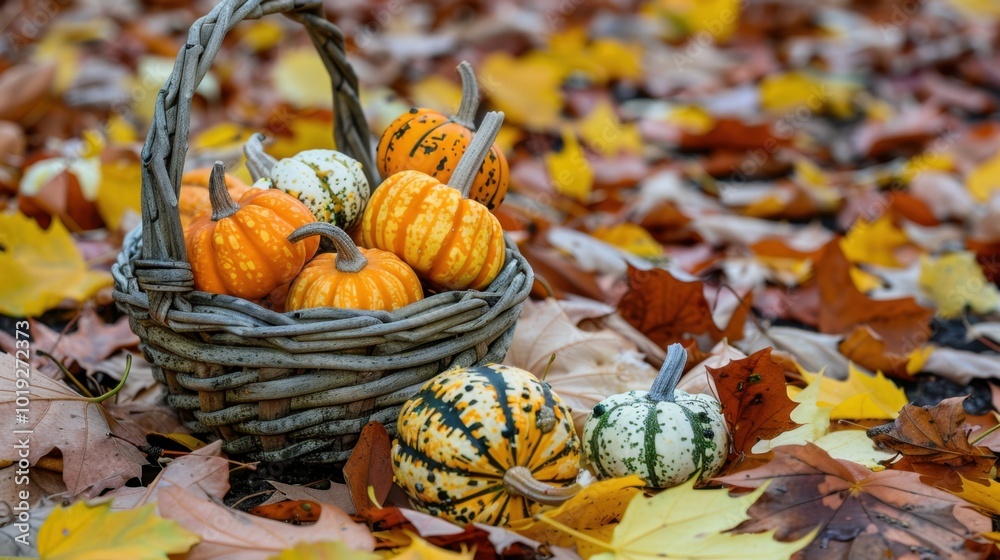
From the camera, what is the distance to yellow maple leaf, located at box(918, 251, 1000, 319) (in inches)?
106

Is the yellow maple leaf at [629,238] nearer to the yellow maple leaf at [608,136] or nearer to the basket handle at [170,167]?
the yellow maple leaf at [608,136]

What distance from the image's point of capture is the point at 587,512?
1.41m

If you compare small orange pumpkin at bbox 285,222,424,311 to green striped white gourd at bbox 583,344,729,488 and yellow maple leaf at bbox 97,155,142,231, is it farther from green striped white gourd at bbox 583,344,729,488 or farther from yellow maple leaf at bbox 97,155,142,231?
yellow maple leaf at bbox 97,155,142,231

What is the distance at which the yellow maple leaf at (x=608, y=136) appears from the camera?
157 inches

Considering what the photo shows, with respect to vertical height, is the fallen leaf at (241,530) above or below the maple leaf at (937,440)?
above

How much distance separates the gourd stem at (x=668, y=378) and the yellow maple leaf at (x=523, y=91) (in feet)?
8.61

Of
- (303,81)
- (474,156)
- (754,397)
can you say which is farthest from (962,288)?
(303,81)

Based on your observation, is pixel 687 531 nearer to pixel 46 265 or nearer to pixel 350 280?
pixel 350 280

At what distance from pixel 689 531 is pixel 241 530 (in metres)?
0.66

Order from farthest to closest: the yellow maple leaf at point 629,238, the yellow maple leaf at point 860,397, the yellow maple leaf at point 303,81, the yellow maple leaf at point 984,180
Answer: the yellow maple leaf at point 303,81 → the yellow maple leaf at point 984,180 → the yellow maple leaf at point 629,238 → the yellow maple leaf at point 860,397

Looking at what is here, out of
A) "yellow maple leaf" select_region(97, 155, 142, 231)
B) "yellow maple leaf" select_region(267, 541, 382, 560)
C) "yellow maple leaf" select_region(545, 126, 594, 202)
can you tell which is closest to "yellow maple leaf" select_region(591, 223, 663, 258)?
"yellow maple leaf" select_region(545, 126, 594, 202)

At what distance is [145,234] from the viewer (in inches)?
58.8

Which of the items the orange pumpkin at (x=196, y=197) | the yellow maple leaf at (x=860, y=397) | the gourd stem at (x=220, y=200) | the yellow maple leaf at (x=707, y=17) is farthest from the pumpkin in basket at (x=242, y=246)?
the yellow maple leaf at (x=707, y=17)

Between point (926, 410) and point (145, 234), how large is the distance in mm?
1413
